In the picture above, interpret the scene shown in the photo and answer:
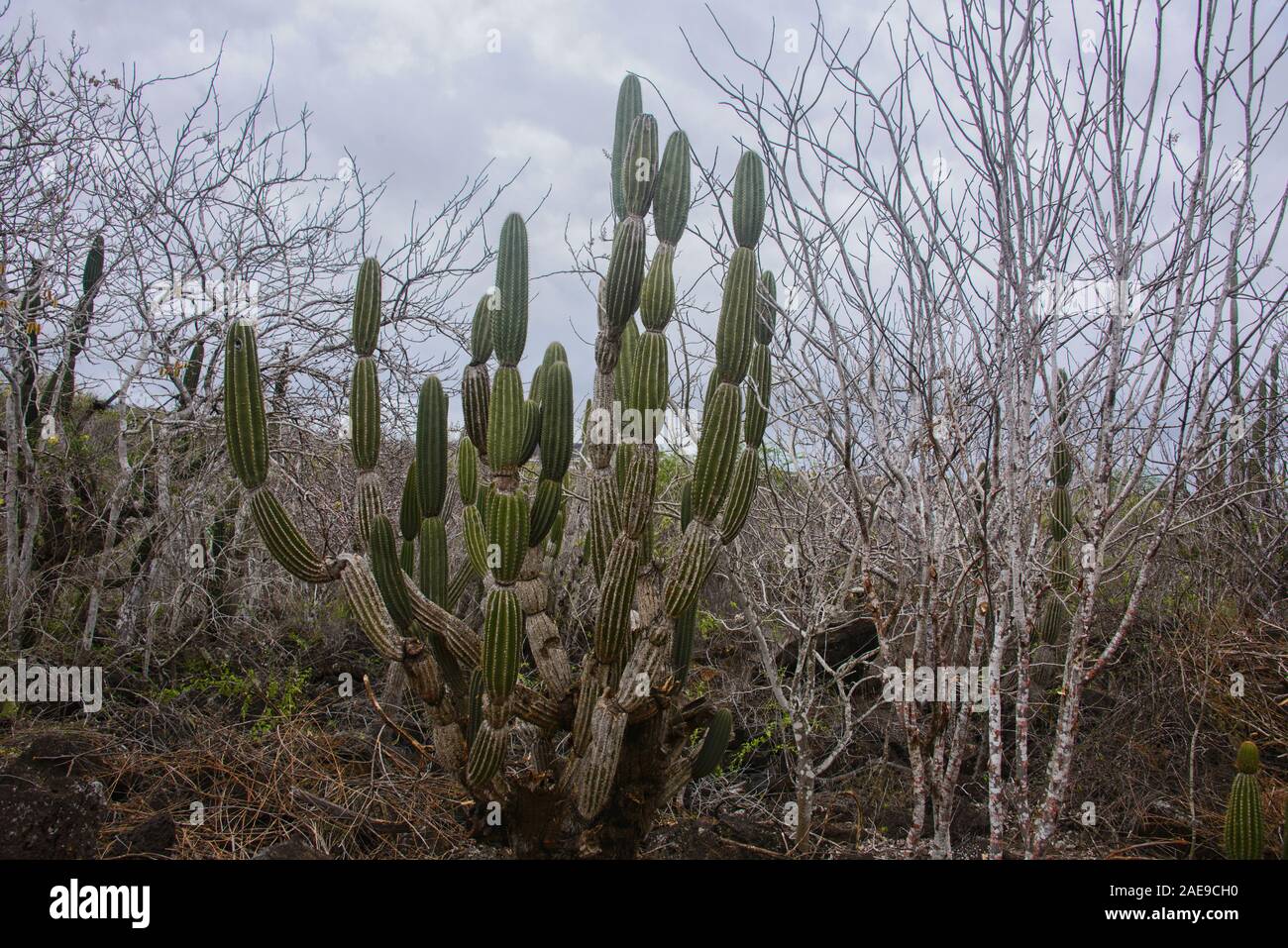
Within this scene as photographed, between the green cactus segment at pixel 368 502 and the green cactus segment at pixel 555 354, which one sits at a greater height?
the green cactus segment at pixel 555 354

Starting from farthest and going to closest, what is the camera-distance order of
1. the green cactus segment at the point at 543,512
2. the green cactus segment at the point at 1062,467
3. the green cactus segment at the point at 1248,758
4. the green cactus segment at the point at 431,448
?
the green cactus segment at the point at 1062,467 → the green cactus segment at the point at 431,448 → the green cactus segment at the point at 543,512 → the green cactus segment at the point at 1248,758

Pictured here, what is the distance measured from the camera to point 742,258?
12.5 feet

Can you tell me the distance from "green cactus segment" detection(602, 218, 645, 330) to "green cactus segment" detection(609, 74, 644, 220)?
0.26 m

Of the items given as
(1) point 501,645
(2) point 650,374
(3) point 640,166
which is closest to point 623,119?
(3) point 640,166

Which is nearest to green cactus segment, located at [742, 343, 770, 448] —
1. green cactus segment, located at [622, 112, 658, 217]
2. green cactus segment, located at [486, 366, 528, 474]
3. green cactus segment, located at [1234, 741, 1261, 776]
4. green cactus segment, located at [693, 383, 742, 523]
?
green cactus segment, located at [693, 383, 742, 523]

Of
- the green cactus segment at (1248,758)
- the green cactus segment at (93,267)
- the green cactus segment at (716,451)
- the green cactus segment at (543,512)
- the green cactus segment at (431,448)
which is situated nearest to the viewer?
the green cactus segment at (1248,758)

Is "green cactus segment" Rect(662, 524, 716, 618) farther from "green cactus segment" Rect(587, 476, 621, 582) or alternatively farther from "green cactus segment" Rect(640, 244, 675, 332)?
"green cactus segment" Rect(640, 244, 675, 332)

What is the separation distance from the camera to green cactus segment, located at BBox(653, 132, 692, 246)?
3955mm

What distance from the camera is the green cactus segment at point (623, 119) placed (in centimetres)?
418

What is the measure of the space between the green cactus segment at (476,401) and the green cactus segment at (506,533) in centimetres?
78

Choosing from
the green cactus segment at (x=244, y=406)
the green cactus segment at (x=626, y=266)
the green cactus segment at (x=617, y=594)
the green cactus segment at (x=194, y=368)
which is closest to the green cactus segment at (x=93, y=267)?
the green cactus segment at (x=194, y=368)

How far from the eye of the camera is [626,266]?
3896 millimetres

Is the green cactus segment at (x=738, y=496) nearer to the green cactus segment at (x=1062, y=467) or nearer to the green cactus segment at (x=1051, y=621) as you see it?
the green cactus segment at (x=1062, y=467)

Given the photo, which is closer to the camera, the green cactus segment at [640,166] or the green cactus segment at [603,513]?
the green cactus segment at [640,166]
